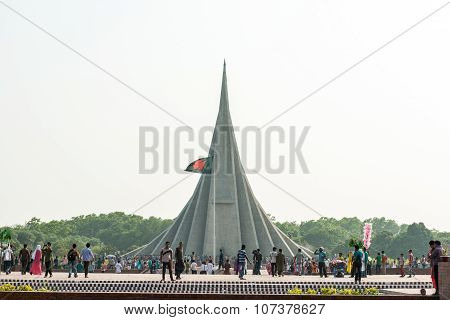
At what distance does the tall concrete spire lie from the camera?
178ft

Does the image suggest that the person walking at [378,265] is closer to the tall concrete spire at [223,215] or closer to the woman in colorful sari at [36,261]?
the woman in colorful sari at [36,261]

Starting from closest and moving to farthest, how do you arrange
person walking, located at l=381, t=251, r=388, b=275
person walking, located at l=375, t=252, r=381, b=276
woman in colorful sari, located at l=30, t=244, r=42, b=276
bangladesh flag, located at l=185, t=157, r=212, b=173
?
1. woman in colorful sari, located at l=30, t=244, r=42, b=276
2. person walking, located at l=375, t=252, r=381, b=276
3. person walking, located at l=381, t=251, r=388, b=275
4. bangladesh flag, located at l=185, t=157, r=212, b=173

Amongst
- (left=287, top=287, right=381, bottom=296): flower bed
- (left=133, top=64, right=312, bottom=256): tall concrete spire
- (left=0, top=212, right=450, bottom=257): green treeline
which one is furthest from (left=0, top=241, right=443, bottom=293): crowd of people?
(left=0, top=212, right=450, bottom=257): green treeline

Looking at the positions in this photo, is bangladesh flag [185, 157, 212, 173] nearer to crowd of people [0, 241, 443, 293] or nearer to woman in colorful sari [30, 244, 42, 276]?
crowd of people [0, 241, 443, 293]

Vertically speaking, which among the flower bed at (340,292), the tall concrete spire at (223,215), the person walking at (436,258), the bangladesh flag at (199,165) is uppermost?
the bangladesh flag at (199,165)

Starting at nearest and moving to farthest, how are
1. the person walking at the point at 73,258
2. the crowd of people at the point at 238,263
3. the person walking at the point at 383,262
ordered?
1. the crowd of people at the point at 238,263
2. the person walking at the point at 73,258
3. the person walking at the point at 383,262

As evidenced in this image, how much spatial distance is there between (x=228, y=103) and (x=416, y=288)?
111 ft

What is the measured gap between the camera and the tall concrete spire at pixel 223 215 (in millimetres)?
54281

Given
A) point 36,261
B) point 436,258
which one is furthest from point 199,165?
point 436,258

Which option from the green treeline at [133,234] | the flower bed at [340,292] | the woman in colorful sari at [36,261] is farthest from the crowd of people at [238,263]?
the green treeline at [133,234]

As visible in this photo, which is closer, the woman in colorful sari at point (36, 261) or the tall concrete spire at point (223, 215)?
the woman in colorful sari at point (36, 261)

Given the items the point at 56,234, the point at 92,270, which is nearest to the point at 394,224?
the point at 56,234

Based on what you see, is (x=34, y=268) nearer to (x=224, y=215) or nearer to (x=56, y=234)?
(x=224, y=215)

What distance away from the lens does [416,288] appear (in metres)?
24.2
